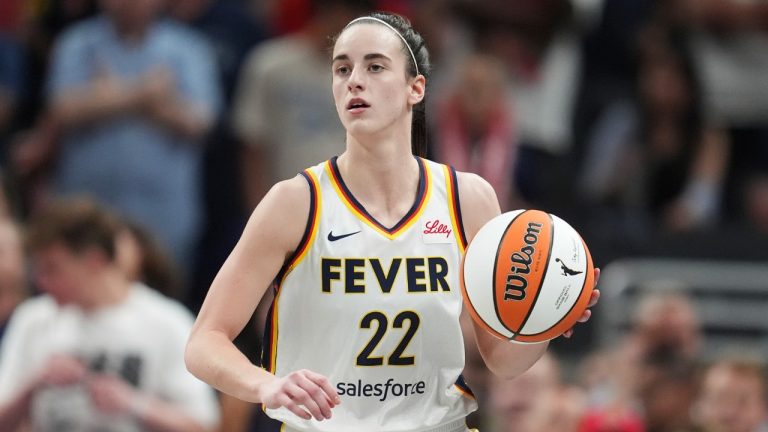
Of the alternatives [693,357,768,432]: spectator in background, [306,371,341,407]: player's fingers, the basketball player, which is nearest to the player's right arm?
the basketball player

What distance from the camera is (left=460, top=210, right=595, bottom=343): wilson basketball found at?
4.87m

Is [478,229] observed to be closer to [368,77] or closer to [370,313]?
[370,313]

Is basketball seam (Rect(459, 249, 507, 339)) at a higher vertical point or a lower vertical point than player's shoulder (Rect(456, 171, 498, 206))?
lower

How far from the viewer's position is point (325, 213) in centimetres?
496

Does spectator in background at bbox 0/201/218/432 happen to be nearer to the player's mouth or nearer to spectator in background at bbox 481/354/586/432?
spectator in background at bbox 481/354/586/432

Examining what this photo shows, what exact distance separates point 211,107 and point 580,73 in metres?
3.56

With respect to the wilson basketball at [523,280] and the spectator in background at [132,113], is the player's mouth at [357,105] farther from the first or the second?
the spectator in background at [132,113]

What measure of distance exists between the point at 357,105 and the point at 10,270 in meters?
4.83

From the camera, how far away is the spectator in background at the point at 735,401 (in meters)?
8.72

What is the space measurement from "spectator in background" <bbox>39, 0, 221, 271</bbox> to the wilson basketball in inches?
223

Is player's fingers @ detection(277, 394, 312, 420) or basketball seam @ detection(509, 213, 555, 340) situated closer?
player's fingers @ detection(277, 394, 312, 420)

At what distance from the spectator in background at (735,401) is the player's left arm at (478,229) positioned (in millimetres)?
3878

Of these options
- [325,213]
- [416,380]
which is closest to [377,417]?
[416,380]

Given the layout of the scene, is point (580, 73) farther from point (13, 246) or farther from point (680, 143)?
point (13, 246)
